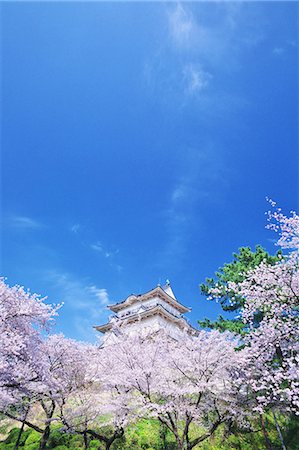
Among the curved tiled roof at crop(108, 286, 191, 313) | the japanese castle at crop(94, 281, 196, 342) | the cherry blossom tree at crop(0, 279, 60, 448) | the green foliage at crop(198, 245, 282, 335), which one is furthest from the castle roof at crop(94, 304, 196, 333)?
the cherry blossom tree at crop(0, 279, 60, 448)

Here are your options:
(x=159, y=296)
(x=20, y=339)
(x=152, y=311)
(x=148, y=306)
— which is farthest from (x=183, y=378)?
(x=159, y=296)

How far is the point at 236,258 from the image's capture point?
15.5 meters

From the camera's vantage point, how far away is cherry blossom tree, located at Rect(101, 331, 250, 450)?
952 centimetres

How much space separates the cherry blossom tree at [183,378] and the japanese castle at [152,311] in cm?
1422

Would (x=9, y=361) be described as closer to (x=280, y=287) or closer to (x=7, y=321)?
(x=7, y=321)

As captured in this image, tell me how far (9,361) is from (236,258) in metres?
11.8

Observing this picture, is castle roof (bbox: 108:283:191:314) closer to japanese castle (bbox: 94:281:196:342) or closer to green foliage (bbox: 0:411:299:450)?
japanese castle (bbox: 94:281:196:342)

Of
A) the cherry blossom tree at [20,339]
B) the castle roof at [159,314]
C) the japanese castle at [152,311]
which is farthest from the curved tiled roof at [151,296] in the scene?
the cherry blossom tree at [20,339]

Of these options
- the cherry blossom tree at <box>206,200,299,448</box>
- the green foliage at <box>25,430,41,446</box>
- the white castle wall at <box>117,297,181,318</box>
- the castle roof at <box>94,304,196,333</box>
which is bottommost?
the green foliage at <box>25,430,41,446</box>

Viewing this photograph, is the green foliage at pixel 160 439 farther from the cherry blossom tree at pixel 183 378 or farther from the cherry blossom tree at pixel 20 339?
the cherry blossom tree at pixel 20 339

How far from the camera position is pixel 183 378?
1106 centimetres

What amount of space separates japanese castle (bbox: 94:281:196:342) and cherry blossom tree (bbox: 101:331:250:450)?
46.7ft

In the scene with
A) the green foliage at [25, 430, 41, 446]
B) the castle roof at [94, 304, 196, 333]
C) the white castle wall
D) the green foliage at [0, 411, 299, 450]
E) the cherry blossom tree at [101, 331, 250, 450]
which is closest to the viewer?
Result: the cherry blossom tree at [101, 331, 250, 450]

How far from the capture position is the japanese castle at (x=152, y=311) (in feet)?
90.6
